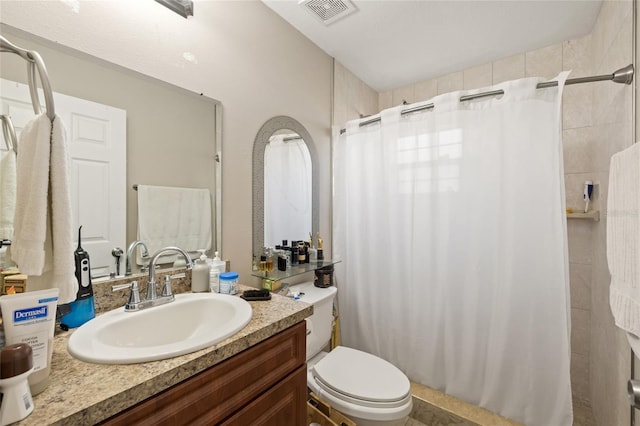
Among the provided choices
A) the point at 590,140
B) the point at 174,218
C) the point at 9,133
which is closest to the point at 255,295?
the point at 174,218

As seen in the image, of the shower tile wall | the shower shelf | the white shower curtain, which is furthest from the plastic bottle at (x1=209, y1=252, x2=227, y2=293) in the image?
the shower shelf

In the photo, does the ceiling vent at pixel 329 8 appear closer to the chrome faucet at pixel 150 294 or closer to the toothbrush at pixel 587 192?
the chrome faucet at pixel 150 294

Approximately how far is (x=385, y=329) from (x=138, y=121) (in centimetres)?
186

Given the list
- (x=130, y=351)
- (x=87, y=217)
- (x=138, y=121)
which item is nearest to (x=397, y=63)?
(x=138, y=121)

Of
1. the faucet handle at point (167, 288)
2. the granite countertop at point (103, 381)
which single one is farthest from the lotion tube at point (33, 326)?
the faucet handle at point (167, 288)

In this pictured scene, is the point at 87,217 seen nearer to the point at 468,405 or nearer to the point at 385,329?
the point at 385,329

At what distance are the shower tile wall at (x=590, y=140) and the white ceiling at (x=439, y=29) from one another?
107 mm

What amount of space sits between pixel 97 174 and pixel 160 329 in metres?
0.58

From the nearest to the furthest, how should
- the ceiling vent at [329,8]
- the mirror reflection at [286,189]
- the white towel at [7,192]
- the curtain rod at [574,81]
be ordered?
1. the white towel at [7,192]
2. the curtain rod at [574,81]
3. the ceiling vent at [329,8]
4. the mirror reflection at [286,189]

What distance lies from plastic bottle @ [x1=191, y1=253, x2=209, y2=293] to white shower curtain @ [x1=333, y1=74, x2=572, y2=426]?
1.11 m

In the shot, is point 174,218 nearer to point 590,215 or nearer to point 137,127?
point 137,127

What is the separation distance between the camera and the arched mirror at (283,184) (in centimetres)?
151

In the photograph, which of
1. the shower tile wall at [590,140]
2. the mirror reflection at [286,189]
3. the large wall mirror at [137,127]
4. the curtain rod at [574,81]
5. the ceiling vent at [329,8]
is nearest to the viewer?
the large wall mirror at [137,127]

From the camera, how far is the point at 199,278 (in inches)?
45.0
